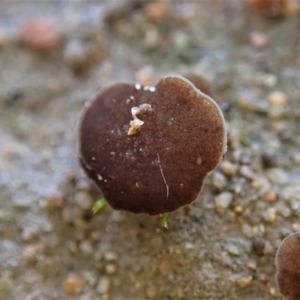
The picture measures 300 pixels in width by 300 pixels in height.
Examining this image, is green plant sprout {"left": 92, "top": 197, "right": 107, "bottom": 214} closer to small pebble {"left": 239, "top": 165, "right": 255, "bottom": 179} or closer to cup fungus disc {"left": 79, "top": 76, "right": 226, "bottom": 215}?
cup fungus disc {"left": 79, "top": 76, "right": 226, "bottom": 215}

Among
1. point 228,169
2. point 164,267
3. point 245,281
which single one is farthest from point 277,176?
point 164,267

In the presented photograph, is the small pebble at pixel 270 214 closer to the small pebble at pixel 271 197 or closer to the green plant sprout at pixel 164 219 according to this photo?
the small pebble at pixel 271 197

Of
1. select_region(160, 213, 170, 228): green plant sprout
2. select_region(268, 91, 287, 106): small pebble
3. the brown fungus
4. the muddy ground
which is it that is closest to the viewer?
the brown fungus

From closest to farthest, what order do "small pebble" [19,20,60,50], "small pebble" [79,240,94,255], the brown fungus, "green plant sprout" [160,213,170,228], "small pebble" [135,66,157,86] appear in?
the brown fungus < "green plant sprout" [160,213,170,228] < "small pebble" [79,240,94,255] < "small pebble" [135,66,157,86] < "small pebble" [19,20,60,50]

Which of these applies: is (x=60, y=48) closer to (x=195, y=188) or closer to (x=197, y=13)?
(x=197, y=13)

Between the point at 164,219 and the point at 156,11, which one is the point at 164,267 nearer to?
the point at 164,219

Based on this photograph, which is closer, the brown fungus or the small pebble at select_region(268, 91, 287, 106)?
the brown fungus

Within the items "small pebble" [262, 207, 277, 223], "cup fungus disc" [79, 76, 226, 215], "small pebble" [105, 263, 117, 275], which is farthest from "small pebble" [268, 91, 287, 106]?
"small pebble" [105, 263, 117, 275]

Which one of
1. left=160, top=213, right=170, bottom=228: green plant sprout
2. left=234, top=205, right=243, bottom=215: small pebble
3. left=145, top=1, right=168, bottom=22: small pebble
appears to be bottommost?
left=234, top=205, right=243, bottom=215: small pebble
